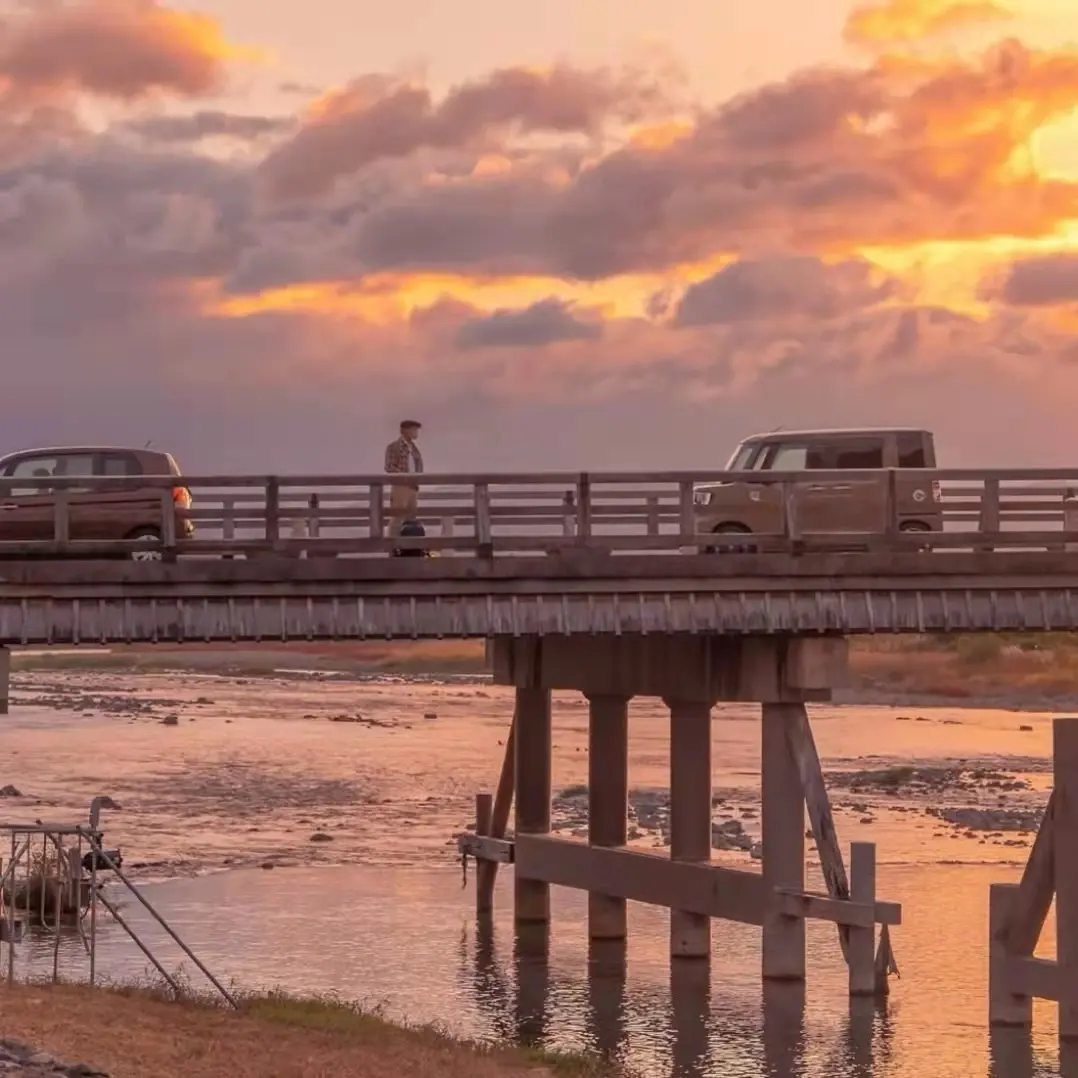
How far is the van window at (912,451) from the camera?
111ft

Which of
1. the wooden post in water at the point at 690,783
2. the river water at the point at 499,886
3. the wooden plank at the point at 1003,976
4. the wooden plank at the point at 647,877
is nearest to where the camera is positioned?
the wooden plank at the point at 1003,976

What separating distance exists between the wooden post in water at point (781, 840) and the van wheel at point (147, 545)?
7803mm

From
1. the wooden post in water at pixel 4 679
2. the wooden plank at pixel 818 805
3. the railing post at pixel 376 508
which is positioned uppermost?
the railing post at pixel 376 508

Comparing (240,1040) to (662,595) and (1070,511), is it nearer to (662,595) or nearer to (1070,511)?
(662,595)

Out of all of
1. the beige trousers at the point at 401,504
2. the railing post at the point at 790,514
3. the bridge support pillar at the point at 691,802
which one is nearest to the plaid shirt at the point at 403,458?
the beige trousers at the point at 401,504

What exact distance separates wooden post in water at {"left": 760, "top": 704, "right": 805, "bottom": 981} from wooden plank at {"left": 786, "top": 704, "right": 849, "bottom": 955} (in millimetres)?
74

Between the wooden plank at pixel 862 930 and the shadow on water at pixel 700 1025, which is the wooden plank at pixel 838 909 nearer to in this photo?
the wooden plank at pixel 862 930

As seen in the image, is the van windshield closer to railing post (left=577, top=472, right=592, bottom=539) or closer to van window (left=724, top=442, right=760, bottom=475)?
van window (left=724, top=442, right=760, bottom=475)

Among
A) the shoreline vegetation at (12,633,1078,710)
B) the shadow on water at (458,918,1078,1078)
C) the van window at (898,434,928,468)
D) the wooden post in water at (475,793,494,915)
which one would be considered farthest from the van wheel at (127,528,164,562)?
the shoreline vegetation at (12,633,1078,710)

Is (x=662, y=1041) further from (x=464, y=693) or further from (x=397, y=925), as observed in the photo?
(x=464, y=693)

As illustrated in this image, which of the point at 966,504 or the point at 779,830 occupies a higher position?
the point at 966,504

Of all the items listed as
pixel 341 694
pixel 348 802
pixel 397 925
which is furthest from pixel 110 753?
pixel 341 694

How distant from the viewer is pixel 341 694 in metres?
106

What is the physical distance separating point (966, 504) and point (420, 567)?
7113 mm
